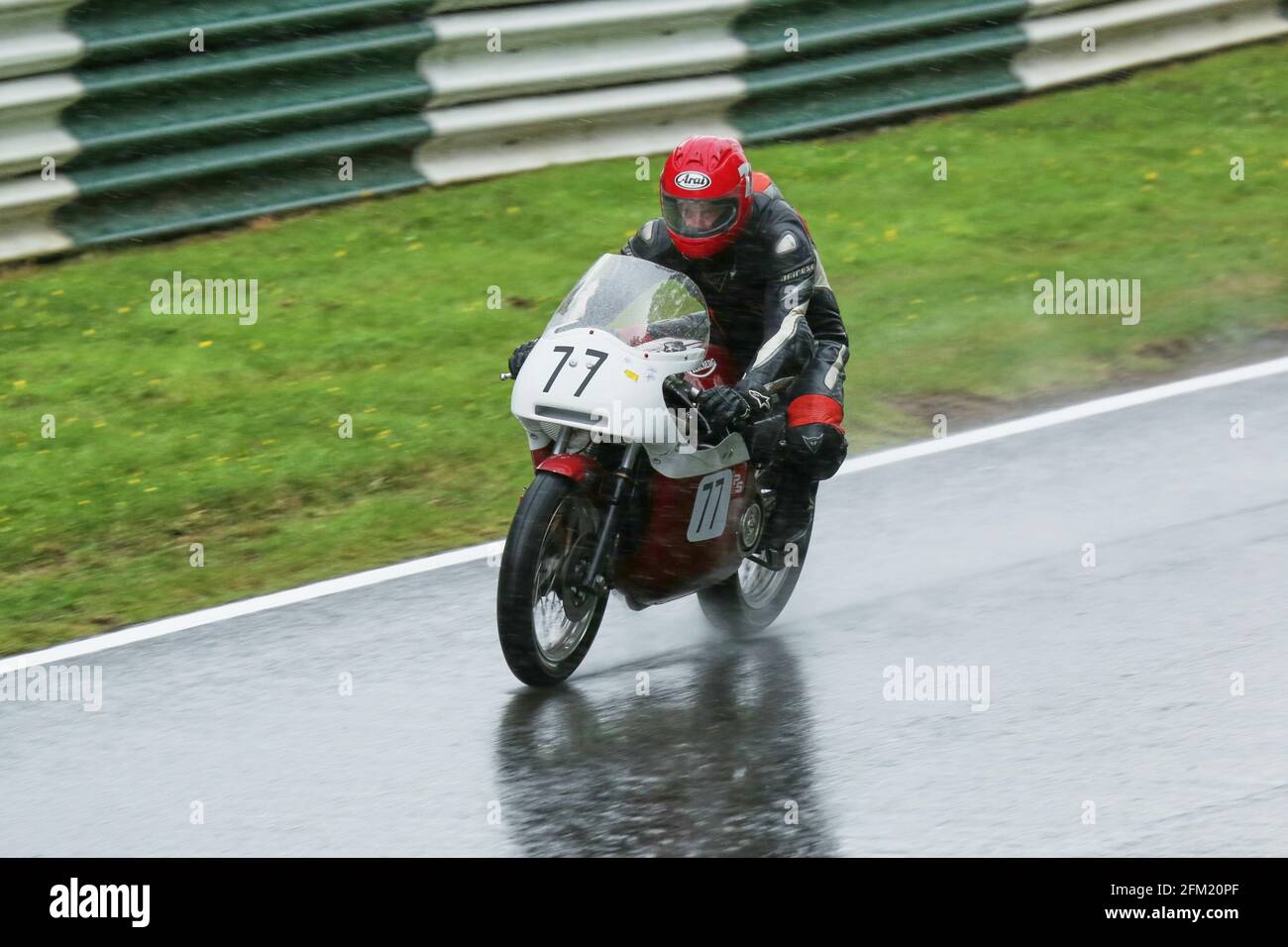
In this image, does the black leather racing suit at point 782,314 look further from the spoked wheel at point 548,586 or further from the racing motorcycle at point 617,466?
the spoked wheel at point 548,586

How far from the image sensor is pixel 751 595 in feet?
24.8

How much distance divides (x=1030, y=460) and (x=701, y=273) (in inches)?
96.5

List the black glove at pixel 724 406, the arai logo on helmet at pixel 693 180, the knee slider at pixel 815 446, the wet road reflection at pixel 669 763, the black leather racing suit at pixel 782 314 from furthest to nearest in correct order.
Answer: the knee slider at pixel 815 446
the black leather racing suit at pixel 782 314
the arai logo on helmet at pixel 693 180
the black glove at pixel 724 406
the wet road reflection at pixel 669 763

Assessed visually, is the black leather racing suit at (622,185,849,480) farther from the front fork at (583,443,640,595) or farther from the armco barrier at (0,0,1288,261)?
the armco barrier at (0,0,1288,261)

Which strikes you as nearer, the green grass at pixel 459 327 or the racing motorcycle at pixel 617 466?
the racing motorcycle at pixel 617 466

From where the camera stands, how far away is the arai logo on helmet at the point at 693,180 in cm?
678

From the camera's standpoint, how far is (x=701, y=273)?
282 inches

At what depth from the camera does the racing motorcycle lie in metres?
6.50

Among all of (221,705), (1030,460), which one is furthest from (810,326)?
(221,705)

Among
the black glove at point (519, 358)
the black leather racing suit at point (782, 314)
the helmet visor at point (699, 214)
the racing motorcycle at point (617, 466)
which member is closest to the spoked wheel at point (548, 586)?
the racing motorcycle at point (617, 466)

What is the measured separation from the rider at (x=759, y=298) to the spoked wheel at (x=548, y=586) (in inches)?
22.9

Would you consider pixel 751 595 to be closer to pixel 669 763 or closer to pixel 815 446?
pixel 815 446

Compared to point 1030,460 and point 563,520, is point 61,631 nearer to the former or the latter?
point 563,520

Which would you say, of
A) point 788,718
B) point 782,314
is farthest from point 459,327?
point 788,718
